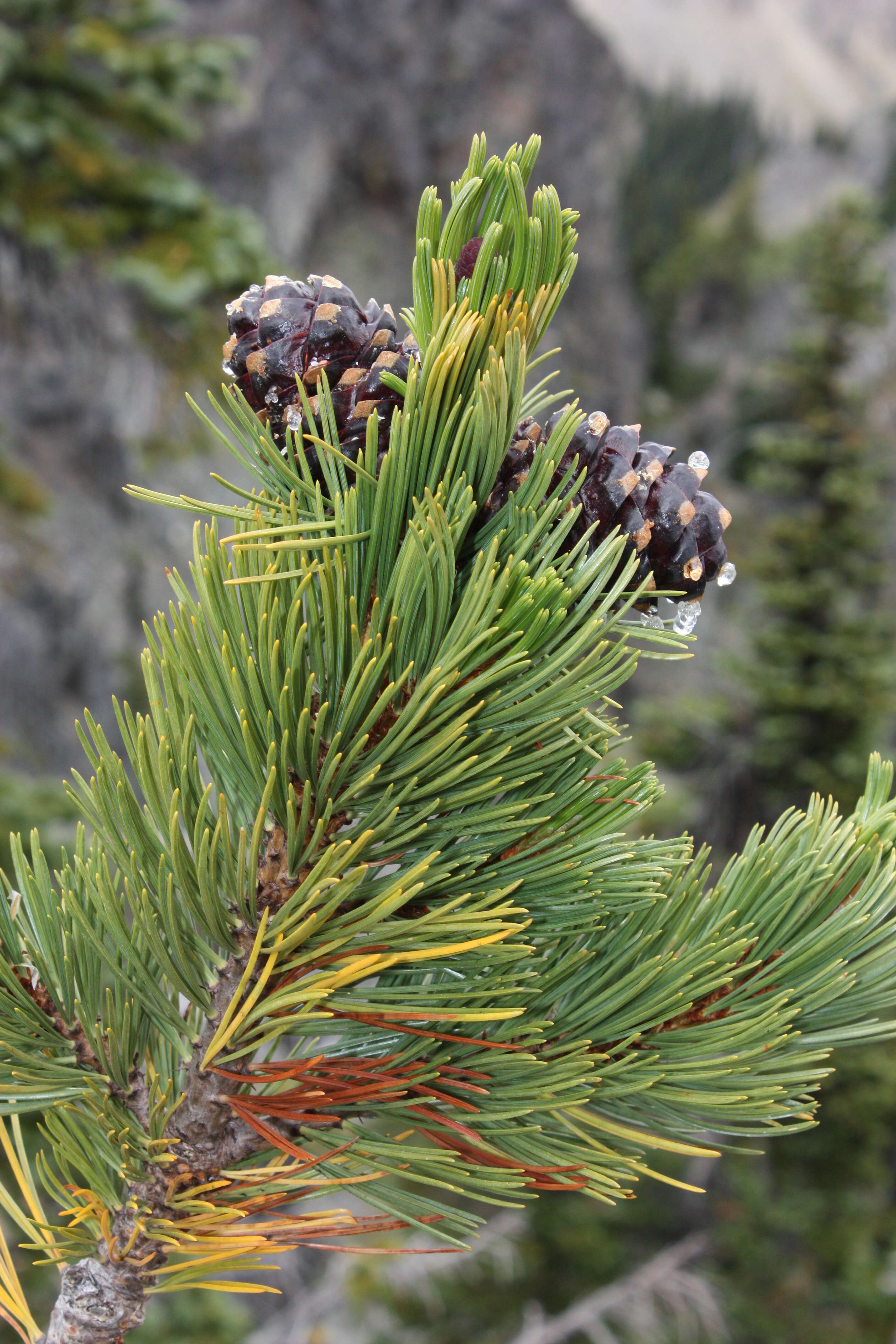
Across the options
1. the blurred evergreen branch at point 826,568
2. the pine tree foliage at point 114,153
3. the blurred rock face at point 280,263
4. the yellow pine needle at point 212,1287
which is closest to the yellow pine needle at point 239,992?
the yellow pine needle at point 212,1287

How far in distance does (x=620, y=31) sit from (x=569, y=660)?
27.7m

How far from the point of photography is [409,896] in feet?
1.41

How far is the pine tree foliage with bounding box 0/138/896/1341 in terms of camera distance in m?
0.45

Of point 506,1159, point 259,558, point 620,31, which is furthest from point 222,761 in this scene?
point 620,31

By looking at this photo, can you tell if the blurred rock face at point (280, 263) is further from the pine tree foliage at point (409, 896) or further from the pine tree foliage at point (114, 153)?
the pine tree foliage at point (409, 896)

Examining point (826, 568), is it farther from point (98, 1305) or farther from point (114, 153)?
point (98, 1305)

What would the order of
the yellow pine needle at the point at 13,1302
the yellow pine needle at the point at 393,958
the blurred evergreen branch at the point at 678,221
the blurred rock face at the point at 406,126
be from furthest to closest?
the blurred evergreen branch at the point at 678,221
the blurred rock face at the point at 406,126
the yellow pine needle at the point at 13,1302
the yellow pine needle at the point at 393,958

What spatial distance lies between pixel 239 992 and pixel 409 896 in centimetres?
11

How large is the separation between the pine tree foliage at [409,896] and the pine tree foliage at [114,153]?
2.23 meters

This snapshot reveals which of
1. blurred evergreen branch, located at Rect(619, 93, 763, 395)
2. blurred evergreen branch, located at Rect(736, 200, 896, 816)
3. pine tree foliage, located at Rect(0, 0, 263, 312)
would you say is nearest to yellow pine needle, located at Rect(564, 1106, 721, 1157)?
pine tree foliage, located at Rect(0, 0, 263, 312)

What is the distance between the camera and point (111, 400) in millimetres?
5512

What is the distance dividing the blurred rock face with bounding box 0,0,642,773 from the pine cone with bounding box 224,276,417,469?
263 millimetres

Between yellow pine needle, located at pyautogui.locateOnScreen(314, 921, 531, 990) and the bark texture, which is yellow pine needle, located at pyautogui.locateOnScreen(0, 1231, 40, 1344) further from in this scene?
yellow pine needle, located at pyautogui.locateOnScreen(314, 921, 531, 990)

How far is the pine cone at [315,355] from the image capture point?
0.48 meters
